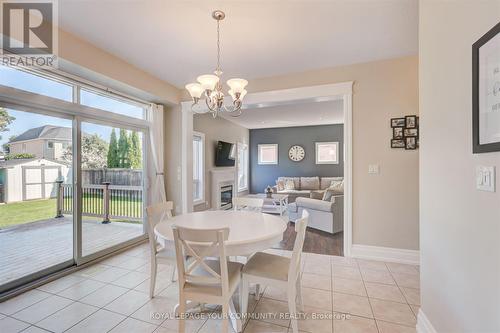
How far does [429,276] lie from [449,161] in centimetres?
85

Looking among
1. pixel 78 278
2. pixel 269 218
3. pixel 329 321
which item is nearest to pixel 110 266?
A: pixel 78 278

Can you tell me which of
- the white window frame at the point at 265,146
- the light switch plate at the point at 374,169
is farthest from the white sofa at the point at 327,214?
the white window frame at the point at 265,146

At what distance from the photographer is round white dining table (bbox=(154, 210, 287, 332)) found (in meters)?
1.60

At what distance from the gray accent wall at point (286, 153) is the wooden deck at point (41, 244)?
6051 mm

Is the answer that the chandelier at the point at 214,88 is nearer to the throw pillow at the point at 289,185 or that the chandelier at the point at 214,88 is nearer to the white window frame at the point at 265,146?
the throw pillow at the point at 289,185

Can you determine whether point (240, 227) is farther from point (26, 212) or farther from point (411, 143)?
point (411, 143)

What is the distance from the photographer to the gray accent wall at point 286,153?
7.96 meters

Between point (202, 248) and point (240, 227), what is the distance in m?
0.39

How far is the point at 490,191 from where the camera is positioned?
40.8 inches

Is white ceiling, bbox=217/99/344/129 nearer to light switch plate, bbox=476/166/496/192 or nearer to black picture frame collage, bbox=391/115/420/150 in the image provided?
black picture frame collage, bbox=391/115/420/150

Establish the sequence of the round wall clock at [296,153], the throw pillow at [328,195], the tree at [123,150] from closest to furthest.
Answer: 1. the tree at [123,150]
2. the throw pillow at [328,195]
3. the round wall clock at [296,153]

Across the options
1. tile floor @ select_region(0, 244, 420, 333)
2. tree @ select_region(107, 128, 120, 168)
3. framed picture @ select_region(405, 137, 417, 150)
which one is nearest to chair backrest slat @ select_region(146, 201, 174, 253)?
tile floor @ select_region(0, 244, 420, 333)

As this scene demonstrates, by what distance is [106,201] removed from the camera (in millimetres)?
3350

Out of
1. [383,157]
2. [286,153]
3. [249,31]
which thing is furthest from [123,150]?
[286,153]
